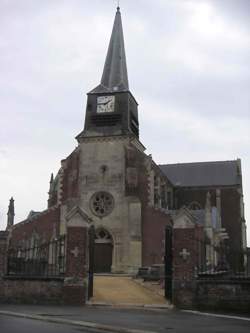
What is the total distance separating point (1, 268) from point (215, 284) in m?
7.99

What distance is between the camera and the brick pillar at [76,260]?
17.8 m

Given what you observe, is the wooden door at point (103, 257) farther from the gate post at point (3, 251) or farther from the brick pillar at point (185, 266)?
the brick pillar at point (185, 266)

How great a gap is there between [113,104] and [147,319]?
1220 inches

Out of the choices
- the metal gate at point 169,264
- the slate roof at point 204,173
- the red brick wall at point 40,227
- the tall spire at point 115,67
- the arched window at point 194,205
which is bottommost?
the metal gate at point 169,264

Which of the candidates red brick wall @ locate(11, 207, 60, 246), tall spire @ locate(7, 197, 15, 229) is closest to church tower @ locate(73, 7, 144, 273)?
red brick wall @ locate(11, 207, 60, 246)

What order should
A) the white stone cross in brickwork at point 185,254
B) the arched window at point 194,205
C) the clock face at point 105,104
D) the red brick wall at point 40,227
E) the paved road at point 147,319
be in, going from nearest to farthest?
the paved road at point 147,319
the white stone cross in brickwork at point 185,254
the red brick wall at point 40,227
the clock face at point 105,104
the arched window at point 194,205

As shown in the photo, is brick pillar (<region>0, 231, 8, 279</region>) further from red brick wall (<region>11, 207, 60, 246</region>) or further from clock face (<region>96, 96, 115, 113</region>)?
clock face (<region>96, 96, 115, 113</region>)

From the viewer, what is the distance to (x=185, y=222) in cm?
1767

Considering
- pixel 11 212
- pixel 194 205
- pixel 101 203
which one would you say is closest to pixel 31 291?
pixel 101 203

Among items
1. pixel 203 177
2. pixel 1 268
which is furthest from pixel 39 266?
pixel 203 177

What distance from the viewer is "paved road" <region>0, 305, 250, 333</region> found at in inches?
462

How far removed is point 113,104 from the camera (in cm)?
4312

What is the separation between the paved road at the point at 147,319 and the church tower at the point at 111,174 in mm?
21368

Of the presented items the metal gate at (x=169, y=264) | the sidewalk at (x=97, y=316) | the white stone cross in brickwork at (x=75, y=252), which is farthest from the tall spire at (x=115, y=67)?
the sidewalk at (x=97, y=316)
